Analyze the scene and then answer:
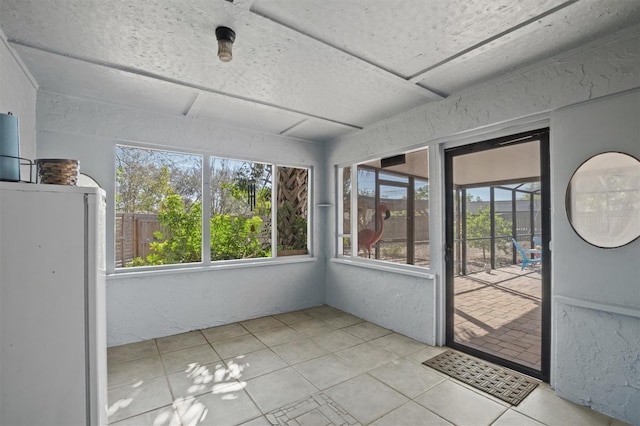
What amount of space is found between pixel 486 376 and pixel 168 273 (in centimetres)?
338

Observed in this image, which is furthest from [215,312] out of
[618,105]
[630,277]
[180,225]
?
[618,105]

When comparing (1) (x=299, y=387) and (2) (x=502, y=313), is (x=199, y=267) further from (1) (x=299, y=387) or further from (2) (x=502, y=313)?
(2) (x=502, y=313)

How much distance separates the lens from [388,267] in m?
3.73

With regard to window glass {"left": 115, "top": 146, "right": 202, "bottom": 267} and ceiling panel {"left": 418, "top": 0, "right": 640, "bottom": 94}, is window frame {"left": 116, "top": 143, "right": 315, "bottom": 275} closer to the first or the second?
window glass {"left": 115, "top": 146, "right": 202, "bottom": 267}

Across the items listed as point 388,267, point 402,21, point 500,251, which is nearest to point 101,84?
point 402,21

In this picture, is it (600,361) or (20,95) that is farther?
(20,95)

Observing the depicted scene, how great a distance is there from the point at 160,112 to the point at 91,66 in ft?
3.43

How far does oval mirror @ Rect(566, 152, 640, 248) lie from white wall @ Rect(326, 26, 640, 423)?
73mm

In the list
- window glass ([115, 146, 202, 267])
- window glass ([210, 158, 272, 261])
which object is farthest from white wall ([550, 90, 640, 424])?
window glass ([115, 146, 202, 267])

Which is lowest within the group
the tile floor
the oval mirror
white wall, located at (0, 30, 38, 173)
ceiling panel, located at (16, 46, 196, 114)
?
the tile floor

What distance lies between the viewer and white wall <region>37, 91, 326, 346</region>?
3.04 metres

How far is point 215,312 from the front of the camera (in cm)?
383

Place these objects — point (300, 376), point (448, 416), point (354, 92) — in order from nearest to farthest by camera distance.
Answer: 1. point (448, 416)
2. point (300, 376)
3. point (354, 92)

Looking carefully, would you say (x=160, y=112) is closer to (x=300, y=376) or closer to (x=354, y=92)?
(x=354, y=92)
